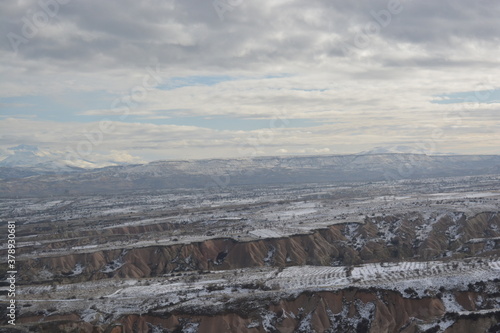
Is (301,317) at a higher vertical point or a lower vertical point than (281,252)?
lower

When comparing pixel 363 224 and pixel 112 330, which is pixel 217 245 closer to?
pixel 363 224

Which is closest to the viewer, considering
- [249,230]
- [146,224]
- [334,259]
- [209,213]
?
[334,259]

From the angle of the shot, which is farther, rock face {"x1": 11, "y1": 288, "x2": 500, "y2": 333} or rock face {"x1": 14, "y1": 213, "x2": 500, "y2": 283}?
rock face {"x1": 14, "y1": 213, "x2": 500, "y2": 283}

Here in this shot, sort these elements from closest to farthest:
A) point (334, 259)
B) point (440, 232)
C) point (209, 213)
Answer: point (334, 259) → point (440, 232) → point (209, 213)

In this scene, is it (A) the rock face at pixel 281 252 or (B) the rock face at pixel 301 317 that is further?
(A) the rock face at pixel 281 252

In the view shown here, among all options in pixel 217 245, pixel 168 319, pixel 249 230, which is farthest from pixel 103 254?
pixel 168 319

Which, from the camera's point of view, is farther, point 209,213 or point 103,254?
point 209,213

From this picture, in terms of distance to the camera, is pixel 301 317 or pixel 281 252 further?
pixel 281 252

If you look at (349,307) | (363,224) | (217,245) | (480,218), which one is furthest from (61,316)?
(480,218)
